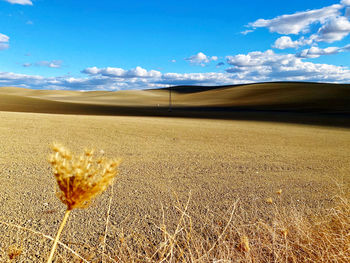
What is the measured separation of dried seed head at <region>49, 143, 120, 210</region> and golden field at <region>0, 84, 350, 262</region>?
1.78ft

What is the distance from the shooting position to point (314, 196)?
540cm

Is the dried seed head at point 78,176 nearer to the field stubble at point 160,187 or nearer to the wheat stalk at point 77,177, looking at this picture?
the wheat stalk at point 77,177

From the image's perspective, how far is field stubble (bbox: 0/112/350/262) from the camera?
3641mm

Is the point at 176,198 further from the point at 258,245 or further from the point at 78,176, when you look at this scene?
the point at 78,176

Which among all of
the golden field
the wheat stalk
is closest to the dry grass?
the golden field

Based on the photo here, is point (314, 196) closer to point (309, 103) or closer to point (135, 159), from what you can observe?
point (135, 159)

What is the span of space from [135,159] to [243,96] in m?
66.6

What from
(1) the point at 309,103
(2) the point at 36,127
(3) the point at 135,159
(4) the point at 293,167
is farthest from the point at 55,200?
(1) the point at 309,103

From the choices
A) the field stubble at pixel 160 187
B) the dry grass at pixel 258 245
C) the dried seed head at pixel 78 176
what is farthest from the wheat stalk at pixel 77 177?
the field stubble at pixel 160 187

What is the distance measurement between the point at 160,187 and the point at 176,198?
1374mm

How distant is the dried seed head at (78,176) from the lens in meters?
0.96

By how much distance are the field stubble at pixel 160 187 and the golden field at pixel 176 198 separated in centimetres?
2

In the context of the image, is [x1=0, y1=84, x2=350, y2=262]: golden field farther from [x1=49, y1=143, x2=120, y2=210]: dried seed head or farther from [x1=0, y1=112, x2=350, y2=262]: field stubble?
[x1=49, y1=143, x2=120, y2=210]: dried seed head

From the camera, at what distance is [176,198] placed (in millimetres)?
4293
